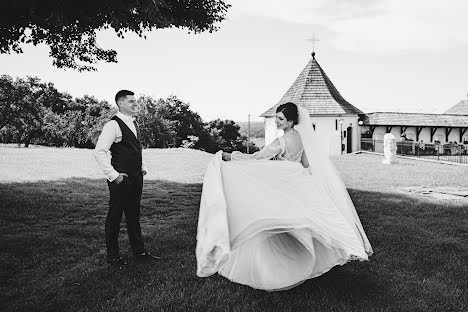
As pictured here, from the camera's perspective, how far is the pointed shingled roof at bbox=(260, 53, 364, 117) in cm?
4219

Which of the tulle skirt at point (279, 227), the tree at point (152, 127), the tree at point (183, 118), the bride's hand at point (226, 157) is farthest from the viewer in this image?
the tree at point (183, 118)

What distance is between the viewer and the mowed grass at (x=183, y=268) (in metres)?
4.49

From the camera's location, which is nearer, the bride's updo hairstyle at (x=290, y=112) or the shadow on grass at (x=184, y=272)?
the shadow on grass at (x=184, y=272)

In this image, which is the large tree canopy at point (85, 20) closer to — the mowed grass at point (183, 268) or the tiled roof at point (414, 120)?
the mowed grass at point (183, 268)

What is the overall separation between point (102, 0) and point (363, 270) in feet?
23.0

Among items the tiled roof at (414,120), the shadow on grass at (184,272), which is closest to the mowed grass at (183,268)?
the shadow on grass at (184,272)

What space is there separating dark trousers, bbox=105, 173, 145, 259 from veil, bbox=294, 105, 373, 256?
8.09 feet

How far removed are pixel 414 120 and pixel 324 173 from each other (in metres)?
44.6

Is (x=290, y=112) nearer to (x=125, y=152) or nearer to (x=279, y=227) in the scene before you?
(x=279, y=227)

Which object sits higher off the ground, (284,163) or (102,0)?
(102,0)

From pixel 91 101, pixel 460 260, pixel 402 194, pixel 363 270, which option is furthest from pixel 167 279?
pixel 91 101

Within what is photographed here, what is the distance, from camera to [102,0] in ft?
26.5

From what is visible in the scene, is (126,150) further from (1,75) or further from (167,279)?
(1,75)

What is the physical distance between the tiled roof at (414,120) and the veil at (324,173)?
1657 inches
